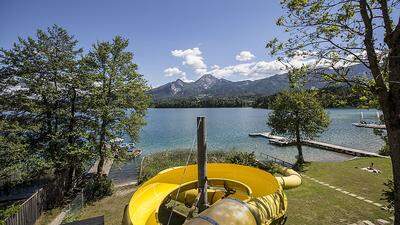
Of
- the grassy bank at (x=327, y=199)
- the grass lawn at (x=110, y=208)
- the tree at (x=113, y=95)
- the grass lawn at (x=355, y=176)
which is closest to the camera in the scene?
the grassy bank at (x=327, y=199)

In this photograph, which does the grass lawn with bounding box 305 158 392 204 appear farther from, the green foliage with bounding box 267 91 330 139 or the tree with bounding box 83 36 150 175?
the tree with bounding box 83 36 150 175

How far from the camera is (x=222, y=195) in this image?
15.6 m

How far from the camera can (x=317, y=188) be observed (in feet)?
71.1

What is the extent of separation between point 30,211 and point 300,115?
28.6m

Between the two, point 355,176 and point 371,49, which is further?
point 355,176

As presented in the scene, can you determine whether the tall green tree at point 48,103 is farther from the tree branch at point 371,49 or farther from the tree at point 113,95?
the tree branch at point 371,49

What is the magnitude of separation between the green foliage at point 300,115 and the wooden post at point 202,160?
24141 millimetres

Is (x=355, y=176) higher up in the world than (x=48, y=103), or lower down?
lower down

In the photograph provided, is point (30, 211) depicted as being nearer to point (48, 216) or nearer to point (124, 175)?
point (48, 216)

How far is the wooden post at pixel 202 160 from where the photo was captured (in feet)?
35.7

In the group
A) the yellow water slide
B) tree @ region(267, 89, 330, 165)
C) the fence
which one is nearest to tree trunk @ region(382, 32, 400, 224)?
the yellow water slide

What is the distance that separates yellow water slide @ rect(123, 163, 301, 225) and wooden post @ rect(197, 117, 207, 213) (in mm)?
1152

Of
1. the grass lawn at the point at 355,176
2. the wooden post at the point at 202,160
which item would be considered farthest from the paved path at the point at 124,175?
the grass lawn at the point at 355,176

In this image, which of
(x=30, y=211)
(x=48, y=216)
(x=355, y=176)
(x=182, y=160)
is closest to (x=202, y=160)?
(x=30, y=211)
